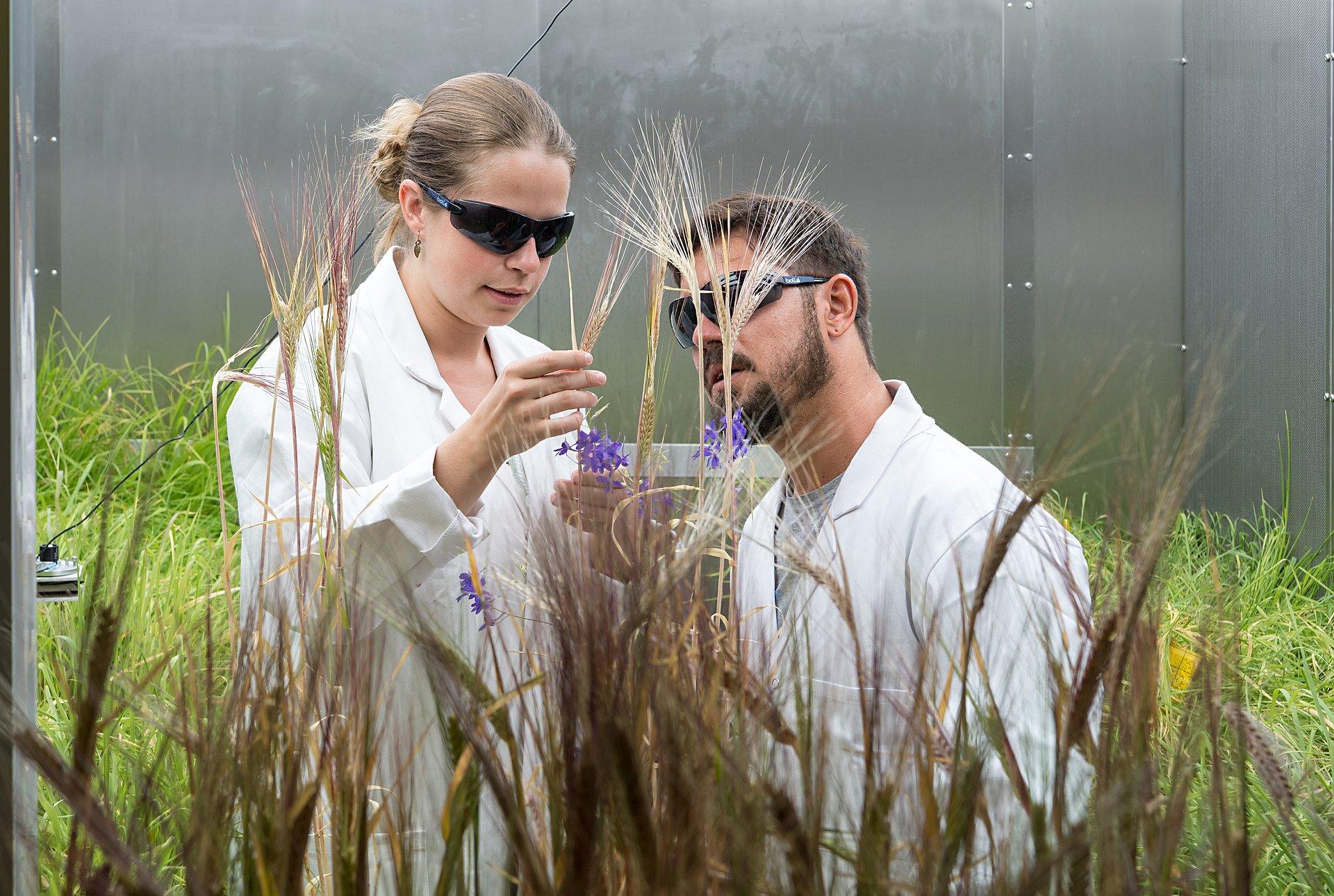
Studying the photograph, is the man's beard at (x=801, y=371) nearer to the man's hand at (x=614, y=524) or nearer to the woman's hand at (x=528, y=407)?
the woman's hand at (x=528, y=407)

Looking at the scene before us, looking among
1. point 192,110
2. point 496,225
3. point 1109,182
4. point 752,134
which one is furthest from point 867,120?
point 496,225

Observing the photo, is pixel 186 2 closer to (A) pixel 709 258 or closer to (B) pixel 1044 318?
(B) pixel 1044 318

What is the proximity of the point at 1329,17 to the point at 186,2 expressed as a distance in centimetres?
470

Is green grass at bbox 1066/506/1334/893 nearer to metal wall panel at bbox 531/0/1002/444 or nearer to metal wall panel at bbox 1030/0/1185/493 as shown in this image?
metal wall panel at bbox 1030/0/1185/493

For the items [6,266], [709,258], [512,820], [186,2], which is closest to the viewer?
[512,820]

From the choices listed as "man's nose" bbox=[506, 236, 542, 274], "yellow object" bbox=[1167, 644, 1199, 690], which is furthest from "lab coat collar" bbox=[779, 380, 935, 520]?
"yellow object" bbox=[1167, 644, 1199, 690]

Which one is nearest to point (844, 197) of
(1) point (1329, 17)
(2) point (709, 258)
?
(1) point (1329, 17)

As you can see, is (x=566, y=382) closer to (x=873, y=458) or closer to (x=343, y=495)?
(x=343, y=495)

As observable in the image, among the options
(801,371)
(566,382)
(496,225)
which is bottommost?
(566,382)

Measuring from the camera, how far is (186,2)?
4.89 metres

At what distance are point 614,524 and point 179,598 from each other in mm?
2408

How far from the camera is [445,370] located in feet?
6.73

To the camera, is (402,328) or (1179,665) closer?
(402,328)

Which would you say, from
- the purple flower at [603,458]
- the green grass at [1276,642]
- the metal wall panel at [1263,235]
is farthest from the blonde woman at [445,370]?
the metal wall panel at [1263,235]
